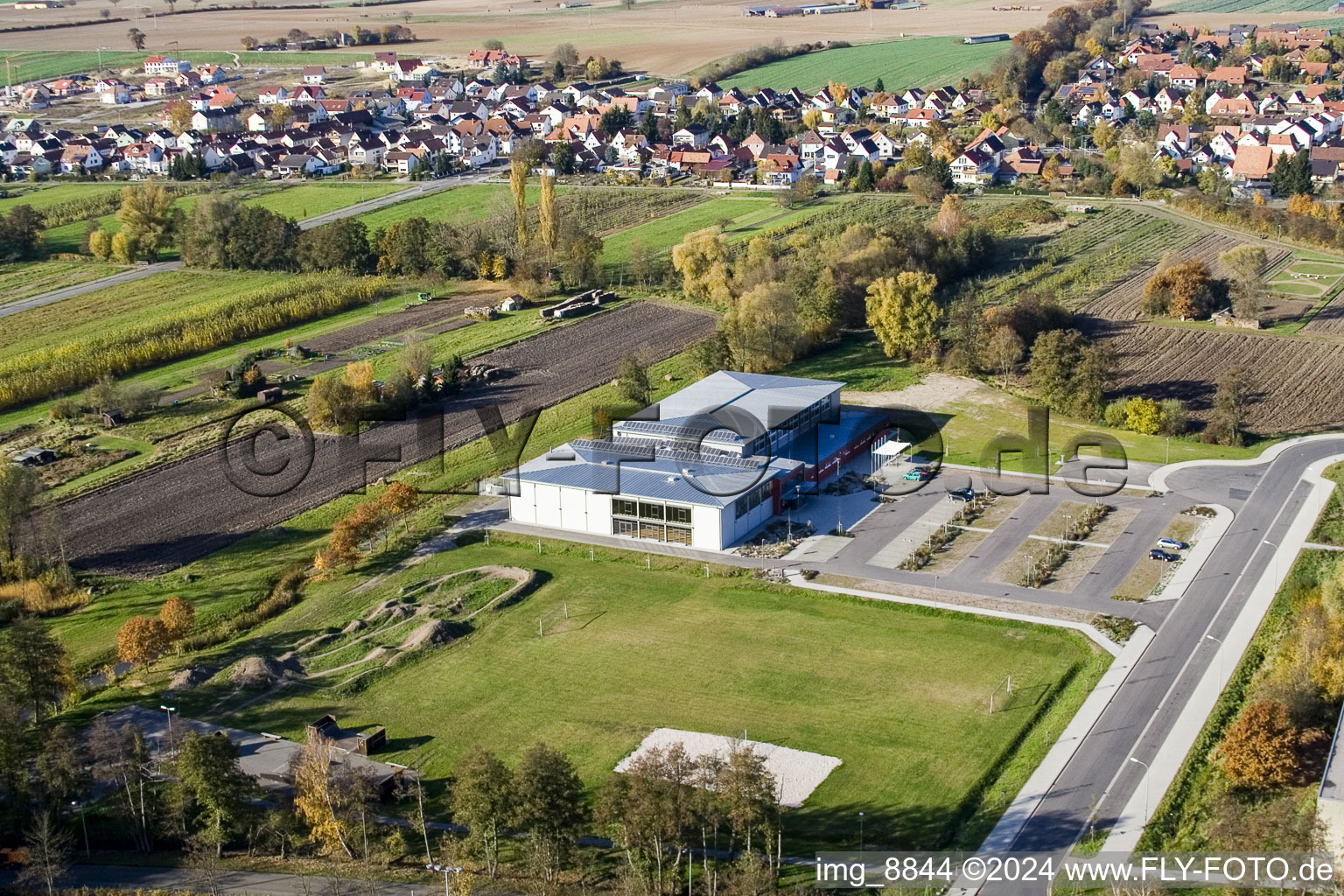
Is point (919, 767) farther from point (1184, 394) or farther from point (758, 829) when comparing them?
point (1184, 394)

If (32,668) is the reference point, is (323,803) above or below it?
below

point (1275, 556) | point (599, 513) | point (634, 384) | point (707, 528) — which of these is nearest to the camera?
point (1275, 556)

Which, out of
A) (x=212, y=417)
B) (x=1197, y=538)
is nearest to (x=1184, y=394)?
(x=1197, y=538)

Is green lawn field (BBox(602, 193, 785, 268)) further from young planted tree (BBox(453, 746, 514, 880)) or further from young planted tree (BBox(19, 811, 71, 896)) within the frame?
young planted tree (BBox(19, 811, 71, 896))

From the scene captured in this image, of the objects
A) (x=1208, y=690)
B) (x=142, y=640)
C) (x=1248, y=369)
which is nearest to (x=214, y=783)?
(x=142, y=640)

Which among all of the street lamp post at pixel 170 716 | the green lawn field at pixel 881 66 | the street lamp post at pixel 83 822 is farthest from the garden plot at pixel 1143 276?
the green lawn field at pixel 881 66

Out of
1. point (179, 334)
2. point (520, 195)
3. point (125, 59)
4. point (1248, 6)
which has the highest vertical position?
point (1248, 6)

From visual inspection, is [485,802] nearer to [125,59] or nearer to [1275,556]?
[1275,556]
